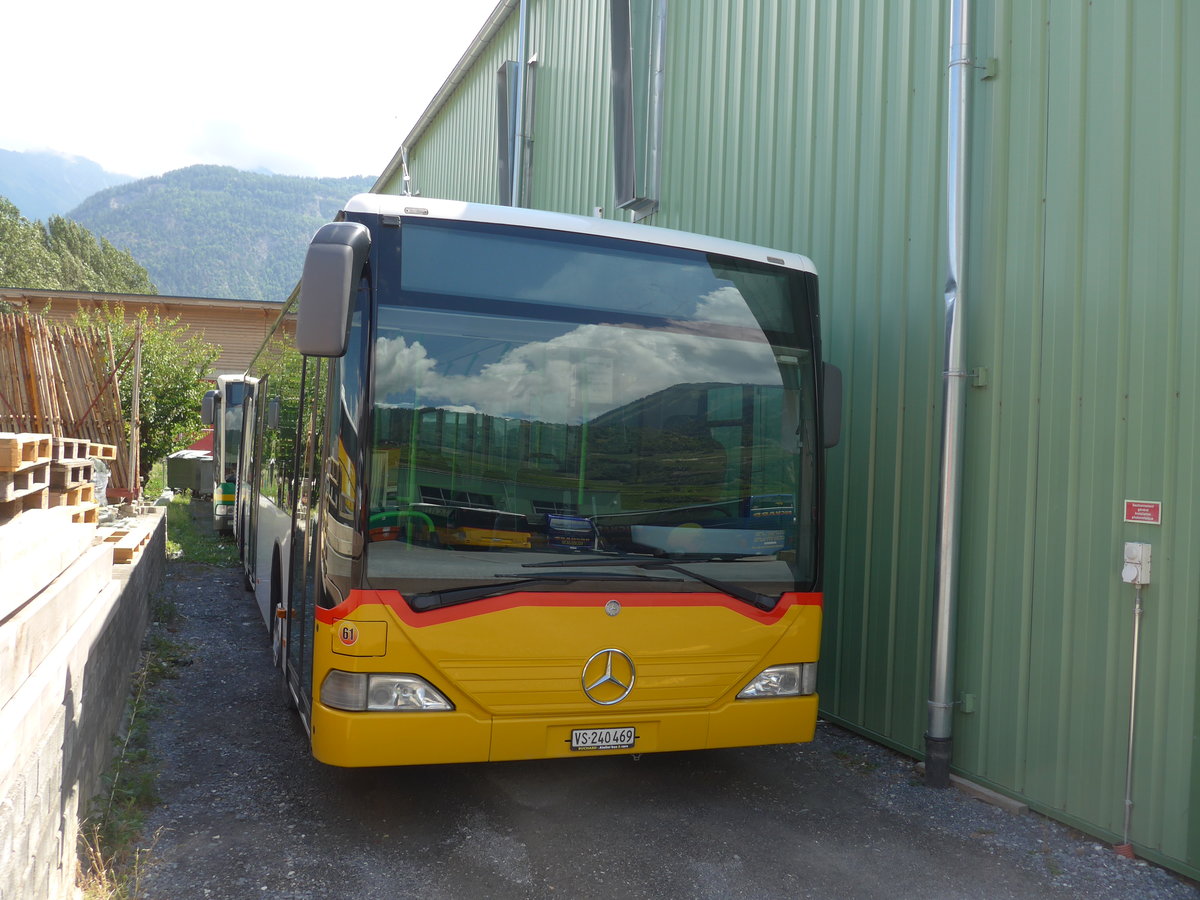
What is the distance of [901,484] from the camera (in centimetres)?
602

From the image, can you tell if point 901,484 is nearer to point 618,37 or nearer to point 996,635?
point 996,635

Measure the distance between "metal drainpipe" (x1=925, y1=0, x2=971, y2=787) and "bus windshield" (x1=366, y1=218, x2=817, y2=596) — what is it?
940mm

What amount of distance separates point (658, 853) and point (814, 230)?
4389 millimetres

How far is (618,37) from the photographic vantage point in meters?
9.93

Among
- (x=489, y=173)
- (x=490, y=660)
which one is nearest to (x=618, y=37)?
(x=489, y=173)

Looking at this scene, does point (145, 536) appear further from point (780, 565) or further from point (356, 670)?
point (780, 565)

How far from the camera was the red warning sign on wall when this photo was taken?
4383 millimetres

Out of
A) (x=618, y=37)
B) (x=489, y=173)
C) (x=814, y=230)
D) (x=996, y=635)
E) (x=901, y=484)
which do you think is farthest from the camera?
(x=489, y=173)

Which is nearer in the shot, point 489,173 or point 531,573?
point 531,573

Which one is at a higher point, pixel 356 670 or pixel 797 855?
pixel 356 670

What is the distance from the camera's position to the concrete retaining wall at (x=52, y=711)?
274 centimetres

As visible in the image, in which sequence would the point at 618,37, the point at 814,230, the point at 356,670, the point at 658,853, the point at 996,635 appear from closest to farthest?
the point at 356,670, the point at 658,853, the point at 996,635, the point at 814,230, the point at 618,37

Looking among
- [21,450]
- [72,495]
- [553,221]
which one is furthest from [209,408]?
[553,221]

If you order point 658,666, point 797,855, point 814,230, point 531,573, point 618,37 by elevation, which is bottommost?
point 797,855
